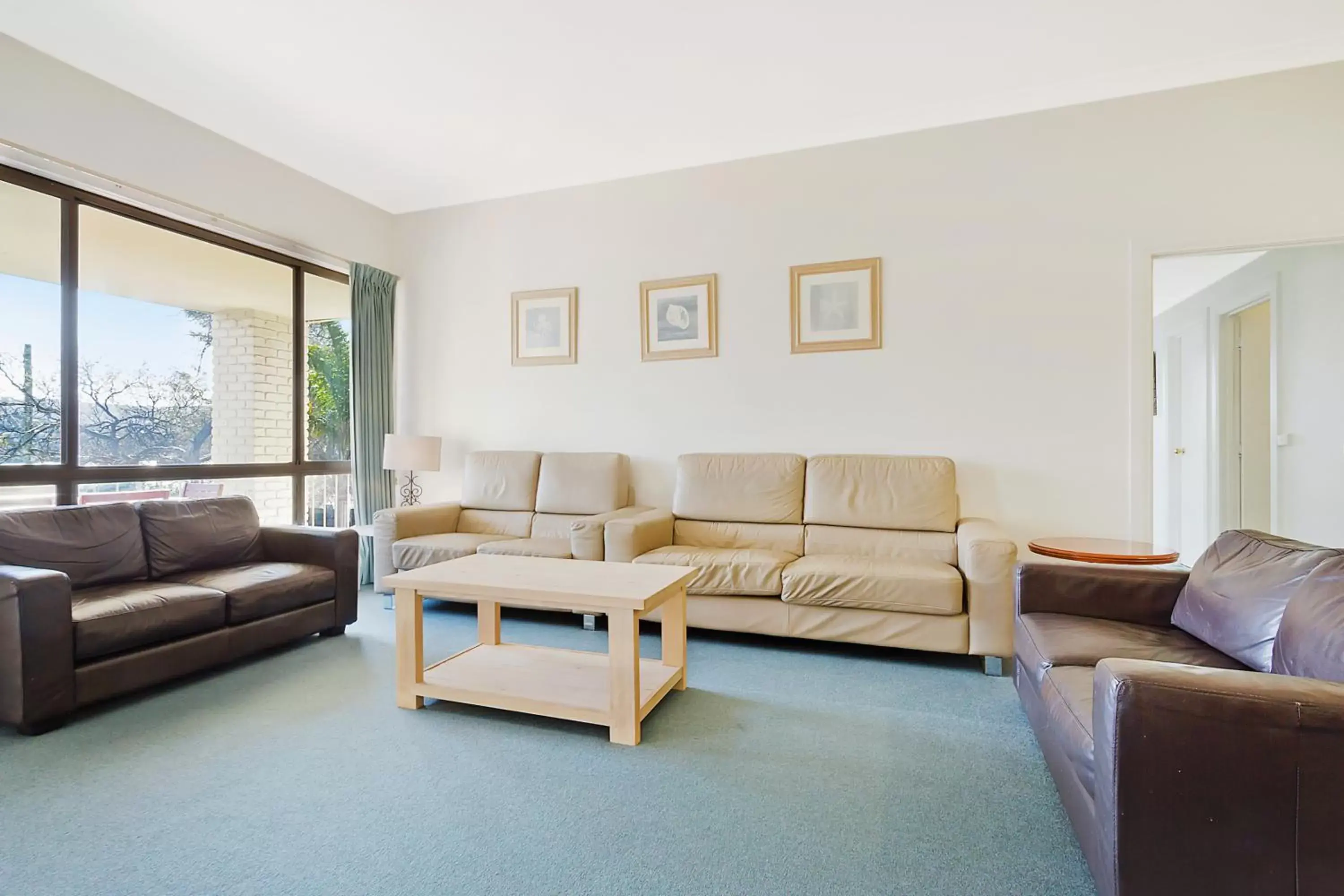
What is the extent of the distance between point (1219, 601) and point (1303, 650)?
474 mm

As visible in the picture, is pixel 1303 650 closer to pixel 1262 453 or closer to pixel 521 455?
pixel 521 455

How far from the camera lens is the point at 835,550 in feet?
11.0

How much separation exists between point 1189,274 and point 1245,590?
162 inches

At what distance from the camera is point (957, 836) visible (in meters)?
1.52

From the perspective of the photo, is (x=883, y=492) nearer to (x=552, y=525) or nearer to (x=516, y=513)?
(x=552, y=525)

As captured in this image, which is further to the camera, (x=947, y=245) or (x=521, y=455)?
(x=521, y=455)

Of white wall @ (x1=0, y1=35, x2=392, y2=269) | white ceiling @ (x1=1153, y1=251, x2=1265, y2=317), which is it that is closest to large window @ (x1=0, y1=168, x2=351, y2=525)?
white wall @ (x1=0, y1=35, x2=392, y2=269)

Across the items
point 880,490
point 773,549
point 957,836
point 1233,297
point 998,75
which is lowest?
point 957,836

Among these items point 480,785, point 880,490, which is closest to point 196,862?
point 480,785

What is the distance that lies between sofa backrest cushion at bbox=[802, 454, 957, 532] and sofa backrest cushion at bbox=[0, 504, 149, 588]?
3.23 m

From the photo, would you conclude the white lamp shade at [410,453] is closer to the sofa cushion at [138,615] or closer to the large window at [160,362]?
the large window at [160,362]

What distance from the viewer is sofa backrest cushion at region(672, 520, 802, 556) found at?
344 centimetres

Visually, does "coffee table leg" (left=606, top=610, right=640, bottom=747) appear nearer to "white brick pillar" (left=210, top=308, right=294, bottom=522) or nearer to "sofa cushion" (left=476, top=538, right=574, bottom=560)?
"sofa cushion" (left=476, top=538, right=574, bottom=560)


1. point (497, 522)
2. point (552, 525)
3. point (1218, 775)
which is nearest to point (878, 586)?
point (1218, 775)
